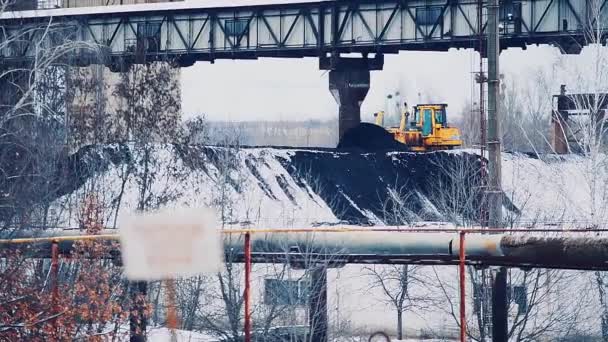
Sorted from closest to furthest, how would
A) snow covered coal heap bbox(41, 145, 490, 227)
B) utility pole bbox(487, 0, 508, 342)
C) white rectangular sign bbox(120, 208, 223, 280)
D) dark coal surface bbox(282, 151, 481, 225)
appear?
white rectangular sign bbox(120, 208, 223, 280) → utility pole bbox(487, 0, 508, 342) → snow covered coal heap bbox(41, 145, 490, 227) → dark coal surface bbox(282, 151, 481, 225)

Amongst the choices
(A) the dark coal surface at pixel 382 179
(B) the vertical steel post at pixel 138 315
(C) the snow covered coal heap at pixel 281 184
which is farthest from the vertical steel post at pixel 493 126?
(A) the dark coal surface at pixel 382 179

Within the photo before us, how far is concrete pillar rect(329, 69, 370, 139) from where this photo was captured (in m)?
41.1

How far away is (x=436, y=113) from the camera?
53656mm

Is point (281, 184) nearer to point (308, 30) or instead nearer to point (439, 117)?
point (308, 30)

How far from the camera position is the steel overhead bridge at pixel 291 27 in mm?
37438

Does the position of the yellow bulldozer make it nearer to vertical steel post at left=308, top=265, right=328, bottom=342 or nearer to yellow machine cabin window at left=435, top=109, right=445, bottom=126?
yellow machine cabin window at left=435, top=109, right=445, bottom=126

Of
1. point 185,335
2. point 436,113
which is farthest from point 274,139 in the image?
point 185,335

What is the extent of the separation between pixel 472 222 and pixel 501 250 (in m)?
12.7

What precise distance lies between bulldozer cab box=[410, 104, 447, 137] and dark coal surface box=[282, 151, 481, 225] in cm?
1003

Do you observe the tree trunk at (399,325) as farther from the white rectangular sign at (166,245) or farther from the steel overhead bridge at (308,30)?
the white rectangular sign at (166,245)

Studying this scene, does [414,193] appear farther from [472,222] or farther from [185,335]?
[185,335]

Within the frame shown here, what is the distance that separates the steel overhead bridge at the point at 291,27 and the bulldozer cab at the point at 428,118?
12906 millimetres

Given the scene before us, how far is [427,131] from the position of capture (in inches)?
2079

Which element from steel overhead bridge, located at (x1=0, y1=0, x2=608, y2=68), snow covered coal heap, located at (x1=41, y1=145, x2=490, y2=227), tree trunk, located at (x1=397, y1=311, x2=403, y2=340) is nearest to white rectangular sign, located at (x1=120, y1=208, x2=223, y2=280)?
tree trunk, located at (x1=397, y1=311, x2=403, y2=340)
